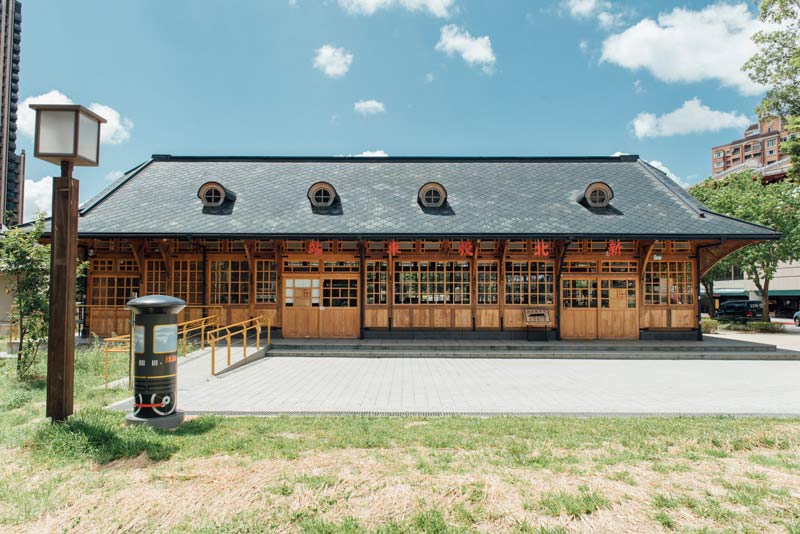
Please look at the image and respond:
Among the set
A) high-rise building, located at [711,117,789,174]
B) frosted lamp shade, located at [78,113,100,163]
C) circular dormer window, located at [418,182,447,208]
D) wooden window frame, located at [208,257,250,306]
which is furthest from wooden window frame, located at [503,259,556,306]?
high-rise building, located at [711,117,789,174]

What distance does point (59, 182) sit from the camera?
5480mm

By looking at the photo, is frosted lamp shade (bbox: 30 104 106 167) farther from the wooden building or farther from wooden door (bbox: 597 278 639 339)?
wooden door (bbox: 597 278 639 339)

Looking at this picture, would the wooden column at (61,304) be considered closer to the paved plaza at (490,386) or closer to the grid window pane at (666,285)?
the paved plaza at (490,386)

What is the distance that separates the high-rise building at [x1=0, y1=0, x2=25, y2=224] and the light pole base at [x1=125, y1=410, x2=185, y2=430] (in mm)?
84335

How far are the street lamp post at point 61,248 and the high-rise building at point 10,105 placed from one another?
274 ft

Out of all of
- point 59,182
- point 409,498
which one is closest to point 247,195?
point 59,182

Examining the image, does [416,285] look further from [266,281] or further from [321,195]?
[266,281]

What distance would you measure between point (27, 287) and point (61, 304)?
3.79 m

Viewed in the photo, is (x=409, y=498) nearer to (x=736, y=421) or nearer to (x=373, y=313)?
(x=736, y=421)

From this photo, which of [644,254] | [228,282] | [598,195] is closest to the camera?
[644,254]

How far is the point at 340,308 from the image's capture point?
47.3 feet

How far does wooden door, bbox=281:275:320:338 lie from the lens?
47.1ft

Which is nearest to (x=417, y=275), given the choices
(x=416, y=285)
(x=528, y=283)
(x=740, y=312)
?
(x=416, y=285)

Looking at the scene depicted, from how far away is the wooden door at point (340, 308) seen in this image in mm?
14383
